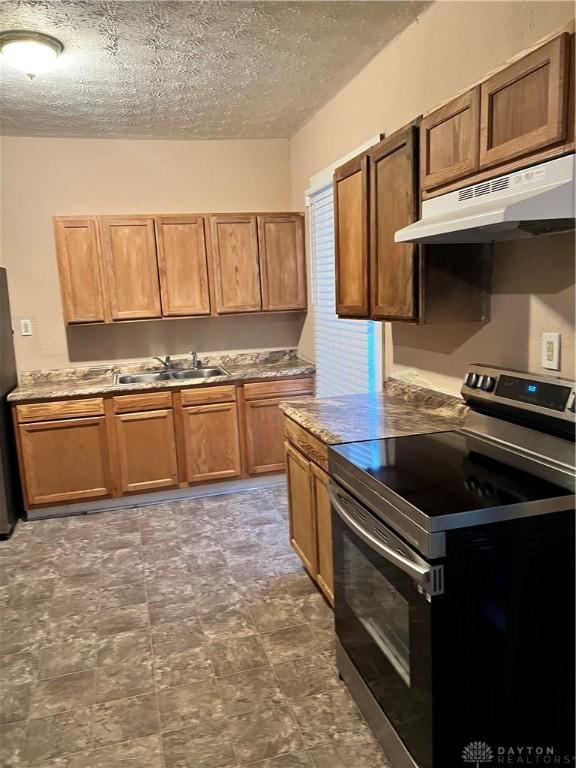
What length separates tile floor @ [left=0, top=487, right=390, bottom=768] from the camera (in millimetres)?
1825

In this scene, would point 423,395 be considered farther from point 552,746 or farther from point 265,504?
point 265,504

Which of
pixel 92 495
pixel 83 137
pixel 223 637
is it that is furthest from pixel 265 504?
pixel 83 137

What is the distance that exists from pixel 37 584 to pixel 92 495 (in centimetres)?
97

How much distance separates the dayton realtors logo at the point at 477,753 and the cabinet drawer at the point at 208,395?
2875 millimetres

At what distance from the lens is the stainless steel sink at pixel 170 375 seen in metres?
4.20

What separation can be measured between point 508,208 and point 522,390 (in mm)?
618

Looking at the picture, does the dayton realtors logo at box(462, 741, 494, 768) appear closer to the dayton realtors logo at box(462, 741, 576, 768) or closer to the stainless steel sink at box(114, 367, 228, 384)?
the dayton realtors logo at box(462, 741, 576, 768)

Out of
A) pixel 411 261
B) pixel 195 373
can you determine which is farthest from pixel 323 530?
pixel 195 373

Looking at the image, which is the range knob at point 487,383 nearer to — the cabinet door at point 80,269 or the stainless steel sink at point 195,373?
the stainless steel sink at point 195,373

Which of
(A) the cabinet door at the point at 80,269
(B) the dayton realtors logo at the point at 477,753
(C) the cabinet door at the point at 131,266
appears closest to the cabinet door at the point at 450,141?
(B) the dayton realtors logo at the point at 477,753

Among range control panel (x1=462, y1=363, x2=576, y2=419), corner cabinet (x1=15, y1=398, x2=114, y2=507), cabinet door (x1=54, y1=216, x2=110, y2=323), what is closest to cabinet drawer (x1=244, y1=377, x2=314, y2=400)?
corner cabinet (x1=15, y1=398, x2=114, y2=507)

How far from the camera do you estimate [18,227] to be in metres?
4.00

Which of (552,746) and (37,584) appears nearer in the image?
(552,746)

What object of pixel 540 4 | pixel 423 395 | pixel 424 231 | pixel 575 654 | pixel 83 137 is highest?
pixel 83 137
